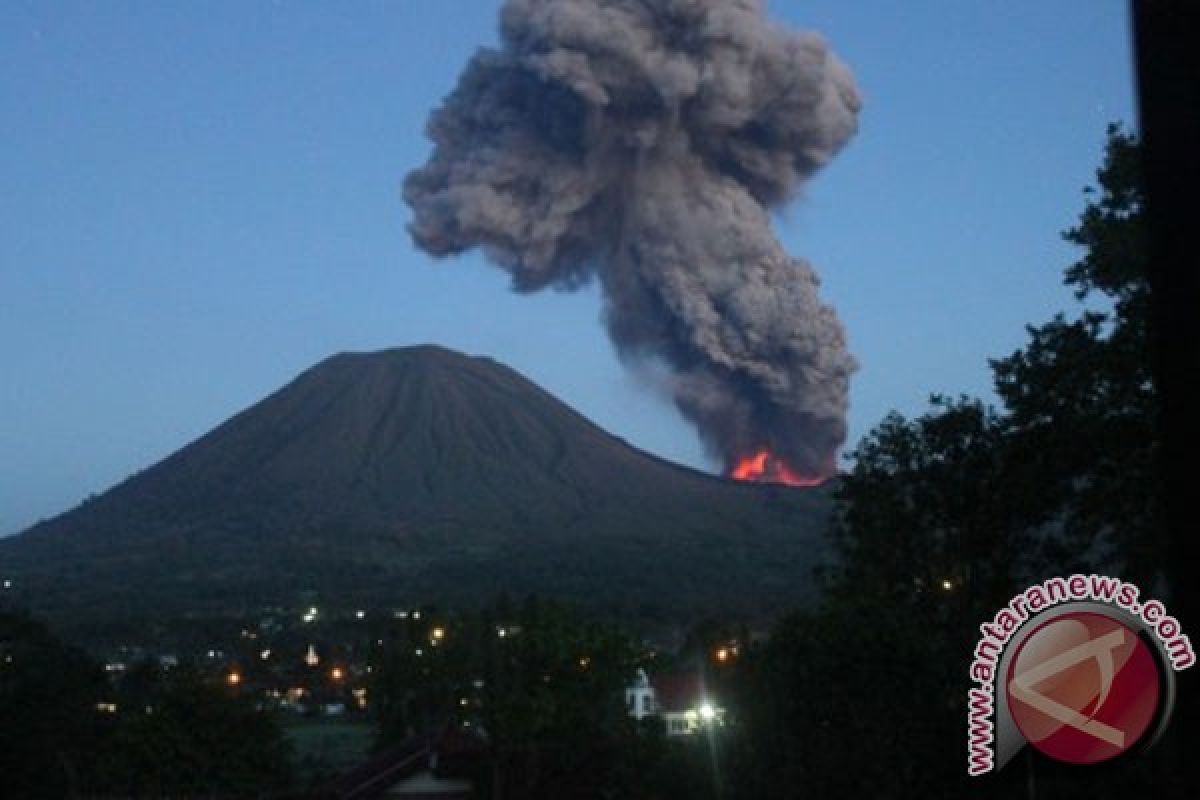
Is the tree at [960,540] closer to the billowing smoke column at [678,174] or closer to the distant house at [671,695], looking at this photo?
the distant house at [671,695]

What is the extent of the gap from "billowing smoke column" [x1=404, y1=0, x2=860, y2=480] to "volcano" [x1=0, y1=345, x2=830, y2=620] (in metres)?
9.33

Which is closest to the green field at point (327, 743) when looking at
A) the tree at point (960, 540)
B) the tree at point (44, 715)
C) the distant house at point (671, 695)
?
the tree at point (44, 715)

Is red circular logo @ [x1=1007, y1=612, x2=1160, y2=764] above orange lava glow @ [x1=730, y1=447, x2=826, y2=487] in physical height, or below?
below

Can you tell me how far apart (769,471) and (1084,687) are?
7980 centimetres

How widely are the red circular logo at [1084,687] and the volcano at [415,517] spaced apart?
60132 millimetres

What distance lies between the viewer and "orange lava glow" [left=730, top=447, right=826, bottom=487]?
83625mm

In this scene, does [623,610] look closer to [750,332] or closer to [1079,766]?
[750,332]

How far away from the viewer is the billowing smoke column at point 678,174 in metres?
69.7

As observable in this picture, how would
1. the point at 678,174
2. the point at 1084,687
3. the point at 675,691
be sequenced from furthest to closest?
the point at 678,174 → the point at 675,691 → the point at 1084,687

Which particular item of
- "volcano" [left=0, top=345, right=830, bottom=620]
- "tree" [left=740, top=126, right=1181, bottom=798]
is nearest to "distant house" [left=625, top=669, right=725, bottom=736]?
"tree" [left=740, top=126, right=1181, bottom=798]

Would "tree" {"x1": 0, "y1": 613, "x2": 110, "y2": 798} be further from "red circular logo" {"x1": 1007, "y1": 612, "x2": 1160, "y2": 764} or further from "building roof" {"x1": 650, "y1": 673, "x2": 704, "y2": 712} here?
"red circular logo" {"x1": 1007, "y1": 612, "x2": 1160, "y2": 764}

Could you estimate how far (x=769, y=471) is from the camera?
8525cm

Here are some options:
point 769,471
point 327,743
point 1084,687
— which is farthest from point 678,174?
point 1084,687

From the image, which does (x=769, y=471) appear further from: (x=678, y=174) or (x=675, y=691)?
(x=675, y=691)
